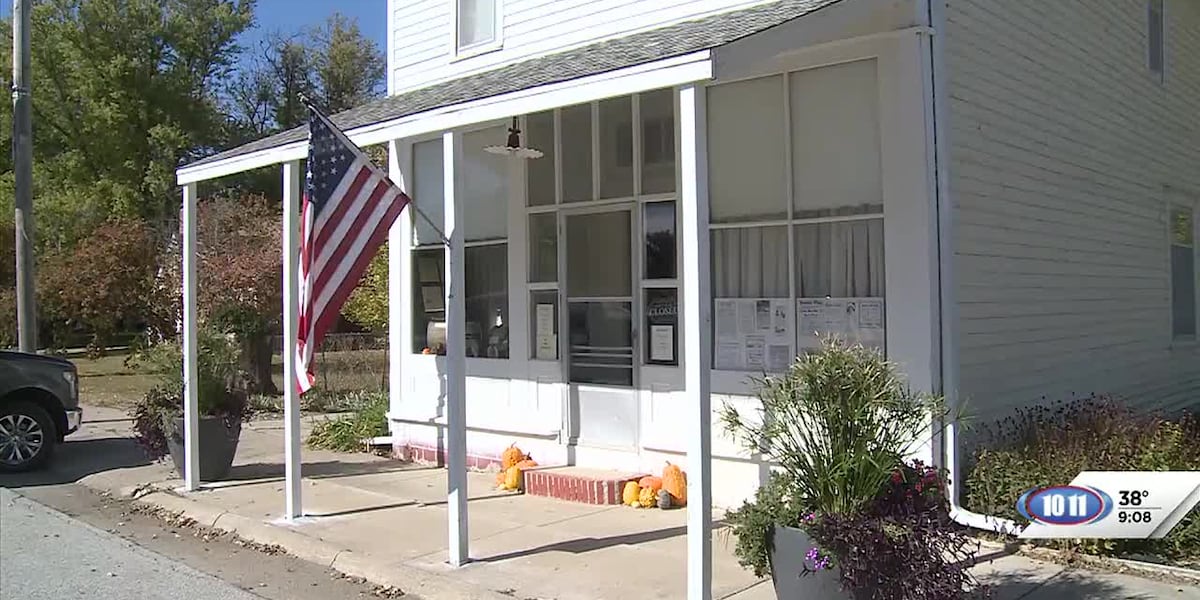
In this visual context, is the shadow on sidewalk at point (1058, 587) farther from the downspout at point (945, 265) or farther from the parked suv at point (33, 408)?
the parked suv at point (33, 408)

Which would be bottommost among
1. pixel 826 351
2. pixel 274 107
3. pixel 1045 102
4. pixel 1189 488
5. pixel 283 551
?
pixel 283 551

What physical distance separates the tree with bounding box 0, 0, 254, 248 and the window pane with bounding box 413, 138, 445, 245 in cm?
2618

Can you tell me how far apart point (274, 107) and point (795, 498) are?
43.2 m

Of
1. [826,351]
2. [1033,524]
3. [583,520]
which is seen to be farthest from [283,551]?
[1033,524]

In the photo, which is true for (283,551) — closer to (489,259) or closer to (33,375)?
(489,259)

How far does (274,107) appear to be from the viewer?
1742 inches

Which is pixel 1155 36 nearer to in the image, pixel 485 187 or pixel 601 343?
pixel 601 343

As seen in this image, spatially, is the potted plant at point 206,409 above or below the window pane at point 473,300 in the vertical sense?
below

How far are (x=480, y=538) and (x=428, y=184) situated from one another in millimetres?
4331

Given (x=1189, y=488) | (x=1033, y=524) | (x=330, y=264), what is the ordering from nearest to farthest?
(x=1189, y=488) → (x=1033, y=524) → (x=330, y=264)

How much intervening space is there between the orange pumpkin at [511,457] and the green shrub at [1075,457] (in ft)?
13.2

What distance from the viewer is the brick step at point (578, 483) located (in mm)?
8203

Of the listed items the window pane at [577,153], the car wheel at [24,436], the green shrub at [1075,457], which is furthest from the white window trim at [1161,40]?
the car wheel at [24,436]

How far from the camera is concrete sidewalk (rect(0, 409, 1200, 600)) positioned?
5.82 metres
